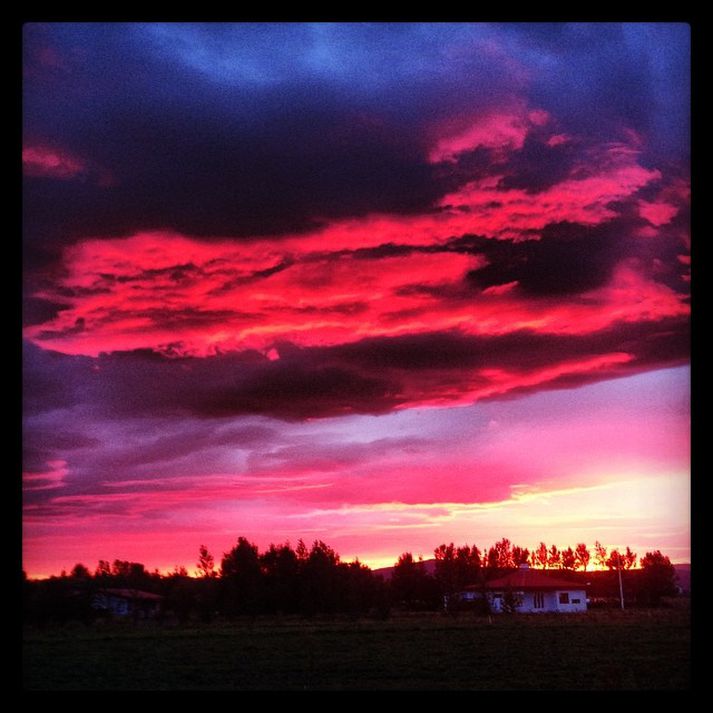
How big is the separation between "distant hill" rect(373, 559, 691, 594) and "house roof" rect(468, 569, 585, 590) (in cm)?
43

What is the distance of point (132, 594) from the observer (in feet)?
21.4

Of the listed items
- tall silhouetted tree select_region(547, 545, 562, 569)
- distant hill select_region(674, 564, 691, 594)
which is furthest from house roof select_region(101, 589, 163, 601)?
distant hill select_region(674, 564, 691, 594)

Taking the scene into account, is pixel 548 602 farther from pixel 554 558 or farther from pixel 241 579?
pixel 241 579

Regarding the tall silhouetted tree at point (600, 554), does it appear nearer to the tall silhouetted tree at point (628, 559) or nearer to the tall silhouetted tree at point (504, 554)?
the tall silhouetted tree at point (628, 559)

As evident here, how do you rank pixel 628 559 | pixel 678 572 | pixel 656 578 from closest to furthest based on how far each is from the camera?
pixel 678 572, pixel 656 578, pixel 628 559

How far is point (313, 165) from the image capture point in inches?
244

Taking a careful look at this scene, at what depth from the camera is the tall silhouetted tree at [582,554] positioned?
21.3ft

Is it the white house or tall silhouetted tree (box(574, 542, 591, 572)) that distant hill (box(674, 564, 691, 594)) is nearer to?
tall silhouetted tree (box(574, 542, 591, 572))

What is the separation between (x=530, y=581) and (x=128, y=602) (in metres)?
2.89

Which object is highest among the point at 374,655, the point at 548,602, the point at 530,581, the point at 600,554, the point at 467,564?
the point at 600,554

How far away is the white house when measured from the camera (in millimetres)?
6613

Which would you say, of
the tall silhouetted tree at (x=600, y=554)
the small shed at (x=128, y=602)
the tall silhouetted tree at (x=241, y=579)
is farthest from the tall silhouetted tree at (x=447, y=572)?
the small shed at (x=128, y=602)

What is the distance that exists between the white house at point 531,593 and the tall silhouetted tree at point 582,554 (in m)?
0.20

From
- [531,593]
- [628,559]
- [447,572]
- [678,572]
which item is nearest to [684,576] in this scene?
[678,572]
